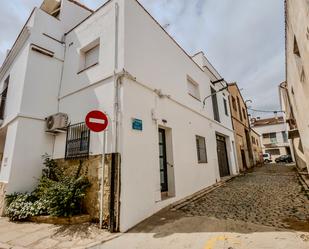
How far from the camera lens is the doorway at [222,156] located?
11577mm

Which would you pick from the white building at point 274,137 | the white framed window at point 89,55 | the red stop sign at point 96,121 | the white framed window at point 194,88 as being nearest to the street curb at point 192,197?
the red stop sign at point 96,121

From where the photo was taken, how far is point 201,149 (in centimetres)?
888

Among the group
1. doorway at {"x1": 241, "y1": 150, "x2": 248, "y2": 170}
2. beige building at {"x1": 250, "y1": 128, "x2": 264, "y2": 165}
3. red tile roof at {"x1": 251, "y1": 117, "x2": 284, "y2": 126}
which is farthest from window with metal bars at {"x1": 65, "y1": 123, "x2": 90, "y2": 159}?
red tile roof at {"x1": 251, "y1": 117, "x2": 284, "y2": 126}

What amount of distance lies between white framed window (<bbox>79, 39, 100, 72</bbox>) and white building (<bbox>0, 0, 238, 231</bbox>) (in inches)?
1.4

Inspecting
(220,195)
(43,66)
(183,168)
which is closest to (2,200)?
(43,66)

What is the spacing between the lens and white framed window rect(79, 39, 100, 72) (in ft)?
21.1

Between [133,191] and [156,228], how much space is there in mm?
Result: 975

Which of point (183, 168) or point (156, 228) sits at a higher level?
point (183, 168)

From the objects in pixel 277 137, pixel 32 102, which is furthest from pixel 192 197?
pixel 277 137

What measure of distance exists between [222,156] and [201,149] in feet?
13.2

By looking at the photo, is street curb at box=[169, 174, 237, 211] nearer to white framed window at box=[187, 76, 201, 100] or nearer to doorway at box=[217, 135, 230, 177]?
doorway at box=[217, 135, 230, 177]

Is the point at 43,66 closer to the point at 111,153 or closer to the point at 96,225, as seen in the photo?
the point at 111,153

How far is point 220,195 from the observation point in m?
7.01

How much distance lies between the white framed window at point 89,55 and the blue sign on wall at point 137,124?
2.74m
